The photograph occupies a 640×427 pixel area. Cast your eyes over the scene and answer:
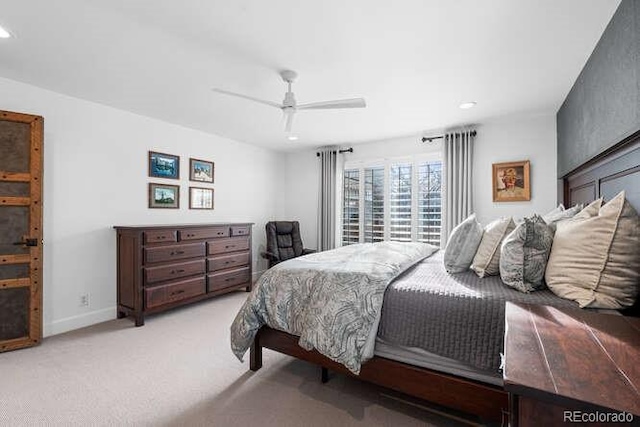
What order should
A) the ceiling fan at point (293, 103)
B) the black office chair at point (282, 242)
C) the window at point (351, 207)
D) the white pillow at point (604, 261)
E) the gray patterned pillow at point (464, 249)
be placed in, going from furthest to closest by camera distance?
the window at point (351, 207)
the black office chair at point (282, 242)
the ceiling fan at point (293, 103)
the gray patterned pillow at point (464, 249)
the white pillow at point (604, 261)

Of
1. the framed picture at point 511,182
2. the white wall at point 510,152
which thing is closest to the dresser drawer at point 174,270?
the white wall at point 510,152

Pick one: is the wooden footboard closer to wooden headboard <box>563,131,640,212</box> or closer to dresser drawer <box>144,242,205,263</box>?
wooden headboard <box>563,131,640,212</box>

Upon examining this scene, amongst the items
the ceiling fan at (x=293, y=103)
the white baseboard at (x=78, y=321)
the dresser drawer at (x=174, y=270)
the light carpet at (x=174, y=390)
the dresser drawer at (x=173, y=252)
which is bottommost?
the light carpet at (x=174, y=390)

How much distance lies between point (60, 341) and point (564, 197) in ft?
17.9

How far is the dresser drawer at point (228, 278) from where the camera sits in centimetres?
391

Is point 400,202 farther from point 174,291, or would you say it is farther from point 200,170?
point 174,291

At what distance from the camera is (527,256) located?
166 centimetres

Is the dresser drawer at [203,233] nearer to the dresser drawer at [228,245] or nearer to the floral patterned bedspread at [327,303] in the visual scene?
the dresser drawer at [228,245]

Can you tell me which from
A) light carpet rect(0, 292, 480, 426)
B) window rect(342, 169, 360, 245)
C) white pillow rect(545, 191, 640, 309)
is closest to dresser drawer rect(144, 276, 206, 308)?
light carpet rect(0, 292, 480, 426)

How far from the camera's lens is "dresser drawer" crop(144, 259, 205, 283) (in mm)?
3262

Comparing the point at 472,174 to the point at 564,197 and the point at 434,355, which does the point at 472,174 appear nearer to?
the point at 564,197

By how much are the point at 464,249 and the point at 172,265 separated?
311cm

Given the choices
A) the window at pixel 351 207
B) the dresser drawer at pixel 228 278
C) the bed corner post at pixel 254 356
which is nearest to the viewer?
the bed corner post at pixel 254 356

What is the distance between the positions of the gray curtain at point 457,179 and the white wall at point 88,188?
12.1 ft
